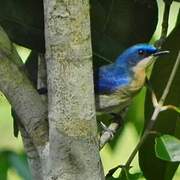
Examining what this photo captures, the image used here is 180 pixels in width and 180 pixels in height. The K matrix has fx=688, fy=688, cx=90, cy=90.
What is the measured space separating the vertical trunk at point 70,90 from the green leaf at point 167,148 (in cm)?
31

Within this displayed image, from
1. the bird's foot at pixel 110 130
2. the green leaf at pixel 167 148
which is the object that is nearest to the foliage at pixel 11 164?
the bird's foot at pixel 110 130

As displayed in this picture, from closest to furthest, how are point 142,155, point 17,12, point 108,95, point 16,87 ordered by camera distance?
point 16,87 → point 17,12 → point 142,155 → point 108,95

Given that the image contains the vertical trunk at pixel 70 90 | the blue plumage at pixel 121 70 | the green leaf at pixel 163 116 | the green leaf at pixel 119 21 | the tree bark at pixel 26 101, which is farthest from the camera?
Answer: the blue plumage at pixel 121 70

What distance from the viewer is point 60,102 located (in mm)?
1375

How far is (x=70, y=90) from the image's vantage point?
135 centimetres

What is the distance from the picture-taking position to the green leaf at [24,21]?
1.88 meters

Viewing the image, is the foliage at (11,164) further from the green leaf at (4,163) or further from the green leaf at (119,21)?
the green leaf at (119,21)

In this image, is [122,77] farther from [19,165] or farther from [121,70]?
[19,165]

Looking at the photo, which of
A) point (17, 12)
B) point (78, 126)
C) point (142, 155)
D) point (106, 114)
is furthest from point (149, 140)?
point (78, 126)

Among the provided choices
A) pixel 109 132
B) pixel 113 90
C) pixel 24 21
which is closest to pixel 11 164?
pixel 109 132

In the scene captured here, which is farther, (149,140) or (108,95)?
(108,95)

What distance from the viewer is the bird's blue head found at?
7.08 feet

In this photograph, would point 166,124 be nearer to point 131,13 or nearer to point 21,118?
point 131,13

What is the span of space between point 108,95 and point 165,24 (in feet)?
1.61
